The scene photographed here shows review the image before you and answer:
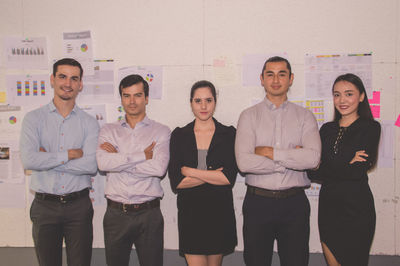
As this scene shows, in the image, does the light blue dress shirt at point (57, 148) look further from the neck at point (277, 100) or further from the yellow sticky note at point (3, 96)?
the neck at point (277, 100)

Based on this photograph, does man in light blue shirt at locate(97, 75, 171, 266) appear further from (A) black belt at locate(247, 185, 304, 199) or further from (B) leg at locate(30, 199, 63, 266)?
(A) black belt at locate(247, 185, 304, 199)

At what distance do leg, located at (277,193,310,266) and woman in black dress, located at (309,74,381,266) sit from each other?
0.82 ft

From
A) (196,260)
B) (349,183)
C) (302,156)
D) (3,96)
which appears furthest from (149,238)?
(3,96)

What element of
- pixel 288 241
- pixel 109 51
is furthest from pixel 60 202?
pixel 288 241

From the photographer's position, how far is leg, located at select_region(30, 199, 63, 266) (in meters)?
2.44

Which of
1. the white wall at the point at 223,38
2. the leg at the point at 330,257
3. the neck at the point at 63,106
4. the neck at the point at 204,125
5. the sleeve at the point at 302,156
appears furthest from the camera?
the white wall at the point at 223,38

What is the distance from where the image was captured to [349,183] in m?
2.30

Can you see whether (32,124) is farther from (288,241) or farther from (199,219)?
(288,241)

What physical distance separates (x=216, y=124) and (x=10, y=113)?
2.50 meters

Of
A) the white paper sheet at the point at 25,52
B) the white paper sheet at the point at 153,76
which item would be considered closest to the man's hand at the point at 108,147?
the white paper sheet at the point at 153,76

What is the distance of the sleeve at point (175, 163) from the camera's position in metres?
2.38

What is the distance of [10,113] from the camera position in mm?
3203

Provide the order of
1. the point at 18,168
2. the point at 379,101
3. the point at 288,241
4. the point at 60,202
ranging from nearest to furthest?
the point at 288,241 → the point at 60,202 → the point at 379,101 → the point at 18,168

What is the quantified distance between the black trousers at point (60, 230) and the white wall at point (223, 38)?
62cm
